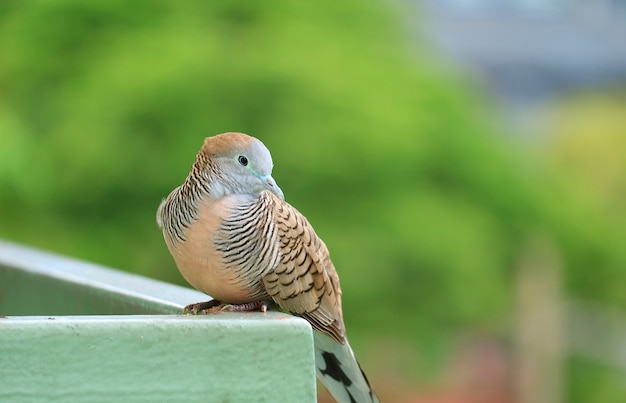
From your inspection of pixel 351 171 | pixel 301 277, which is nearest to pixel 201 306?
pixel 301 277

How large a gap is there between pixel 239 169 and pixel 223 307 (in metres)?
0.35

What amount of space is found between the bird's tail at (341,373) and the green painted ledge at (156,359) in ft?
2.96

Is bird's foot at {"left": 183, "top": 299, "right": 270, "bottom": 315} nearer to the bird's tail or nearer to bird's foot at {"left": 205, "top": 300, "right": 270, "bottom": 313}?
bird's foot at {"left": 205, "top": 300, "right": 270, "bottom": 313}

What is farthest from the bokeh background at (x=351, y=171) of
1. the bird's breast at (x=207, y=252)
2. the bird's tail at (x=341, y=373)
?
Answer: the bird's breast at (x=207, y=252)

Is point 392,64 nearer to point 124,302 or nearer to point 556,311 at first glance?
point 556,311

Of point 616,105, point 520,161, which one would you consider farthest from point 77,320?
point 616,105

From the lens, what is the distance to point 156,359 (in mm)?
2133

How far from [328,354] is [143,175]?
211 inches

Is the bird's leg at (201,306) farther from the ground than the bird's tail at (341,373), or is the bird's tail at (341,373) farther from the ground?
the bird's leg at (201,306)

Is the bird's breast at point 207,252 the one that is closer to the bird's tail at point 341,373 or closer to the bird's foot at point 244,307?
the bird's foot at point 244,307

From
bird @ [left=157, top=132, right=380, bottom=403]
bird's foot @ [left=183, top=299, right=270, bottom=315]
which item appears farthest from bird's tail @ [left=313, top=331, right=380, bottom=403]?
bird's foot @ [left=183, top=299, right=270, bottom=315]

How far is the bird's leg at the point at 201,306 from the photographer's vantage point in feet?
9.11

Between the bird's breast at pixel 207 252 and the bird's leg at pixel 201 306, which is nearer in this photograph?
the bird's leg at pixel 201 306

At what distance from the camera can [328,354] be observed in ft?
10.8
